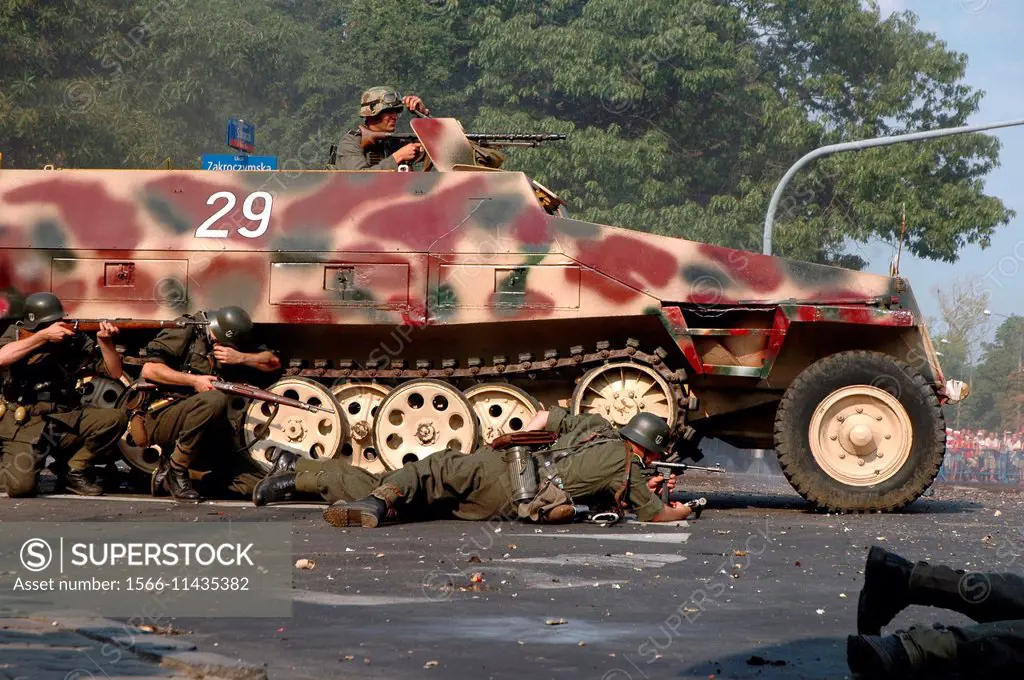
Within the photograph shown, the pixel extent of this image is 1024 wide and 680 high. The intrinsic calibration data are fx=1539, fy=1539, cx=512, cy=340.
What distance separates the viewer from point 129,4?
97.4 feet

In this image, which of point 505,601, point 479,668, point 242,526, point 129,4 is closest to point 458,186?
point 242,526

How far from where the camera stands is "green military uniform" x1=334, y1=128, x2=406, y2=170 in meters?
13.1

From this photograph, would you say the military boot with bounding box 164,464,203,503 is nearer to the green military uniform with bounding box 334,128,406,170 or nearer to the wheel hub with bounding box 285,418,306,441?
the wheel hub with bounding box 285,418,306,441

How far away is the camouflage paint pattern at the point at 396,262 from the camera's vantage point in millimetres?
11805

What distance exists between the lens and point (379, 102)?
44.0ft

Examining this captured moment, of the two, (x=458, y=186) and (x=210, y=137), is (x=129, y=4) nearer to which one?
(x=210, y=137)

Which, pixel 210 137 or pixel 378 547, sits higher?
pixel 210 137

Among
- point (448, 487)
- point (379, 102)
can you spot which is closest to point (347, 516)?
point (448, 487)

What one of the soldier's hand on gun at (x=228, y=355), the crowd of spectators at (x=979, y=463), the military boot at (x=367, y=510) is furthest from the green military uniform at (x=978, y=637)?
the crowd of spectators at (x=979, y=463)

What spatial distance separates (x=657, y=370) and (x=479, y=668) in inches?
264

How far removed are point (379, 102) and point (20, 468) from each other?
445 cm

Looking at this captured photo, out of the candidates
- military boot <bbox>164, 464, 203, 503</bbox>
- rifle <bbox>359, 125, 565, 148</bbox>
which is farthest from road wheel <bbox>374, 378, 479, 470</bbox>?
rifle <bbox>359, 125, 565, 148</bbox>

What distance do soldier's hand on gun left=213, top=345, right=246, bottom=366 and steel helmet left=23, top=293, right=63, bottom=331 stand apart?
3.91ft

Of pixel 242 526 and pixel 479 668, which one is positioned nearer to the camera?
pixel 479 668
